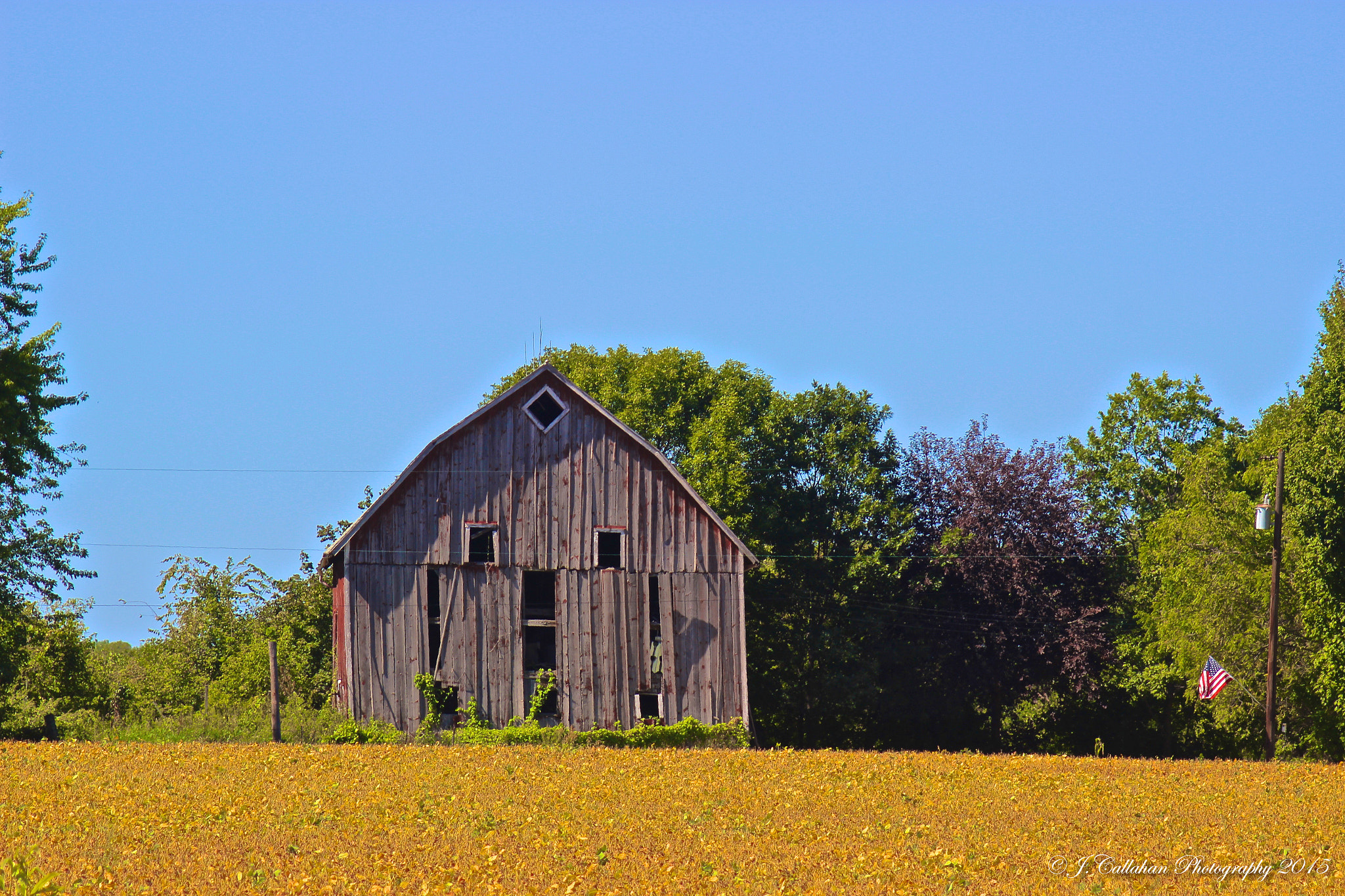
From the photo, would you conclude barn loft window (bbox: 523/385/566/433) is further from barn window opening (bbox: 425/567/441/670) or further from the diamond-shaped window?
barn window opening (bbox: 425/567/441/670)

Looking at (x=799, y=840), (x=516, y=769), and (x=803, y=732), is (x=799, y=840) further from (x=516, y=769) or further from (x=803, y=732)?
(x=803, y=732)

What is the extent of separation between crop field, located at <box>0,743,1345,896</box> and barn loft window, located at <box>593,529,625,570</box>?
7.82 metres

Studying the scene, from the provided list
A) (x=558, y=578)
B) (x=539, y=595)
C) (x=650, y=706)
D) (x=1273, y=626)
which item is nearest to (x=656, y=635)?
(x=650, y=706)

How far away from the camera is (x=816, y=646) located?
46.9 meters

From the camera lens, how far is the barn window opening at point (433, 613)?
32781 mm

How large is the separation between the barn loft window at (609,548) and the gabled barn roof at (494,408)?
2073 mm

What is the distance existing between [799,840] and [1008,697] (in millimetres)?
33330

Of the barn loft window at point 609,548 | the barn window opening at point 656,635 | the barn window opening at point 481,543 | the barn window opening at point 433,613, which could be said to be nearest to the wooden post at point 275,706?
the barn window opening at point 433,613

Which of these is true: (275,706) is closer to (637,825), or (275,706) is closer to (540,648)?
(540,648)

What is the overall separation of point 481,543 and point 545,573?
5.98ft

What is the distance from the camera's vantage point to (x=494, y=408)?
1331 inches

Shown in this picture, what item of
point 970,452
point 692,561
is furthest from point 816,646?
point 692,561

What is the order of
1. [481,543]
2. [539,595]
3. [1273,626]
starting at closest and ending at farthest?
[481,543]
[1273,626]
[539,595]

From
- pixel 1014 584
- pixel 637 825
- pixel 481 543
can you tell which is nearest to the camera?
pixel 637 825
